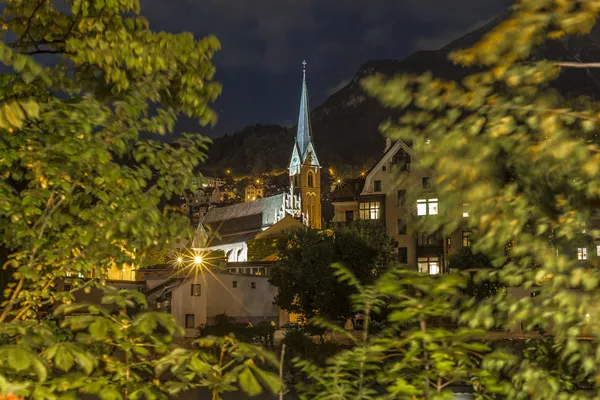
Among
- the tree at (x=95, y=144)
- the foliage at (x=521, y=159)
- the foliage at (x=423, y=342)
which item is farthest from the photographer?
the tree at (x=95, y=144)

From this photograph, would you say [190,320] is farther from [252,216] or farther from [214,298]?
[252,216]

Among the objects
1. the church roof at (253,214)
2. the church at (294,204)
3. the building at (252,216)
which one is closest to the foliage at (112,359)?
the building at (252,216)

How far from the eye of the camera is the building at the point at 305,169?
147 metres

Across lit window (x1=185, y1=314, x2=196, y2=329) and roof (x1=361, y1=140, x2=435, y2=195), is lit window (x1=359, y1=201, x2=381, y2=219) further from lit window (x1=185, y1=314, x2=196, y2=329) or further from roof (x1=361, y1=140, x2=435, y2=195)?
lit window (x1=185, y1=314, x2=196, y2=329)

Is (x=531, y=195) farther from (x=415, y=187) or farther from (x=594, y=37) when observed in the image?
(x=594, y=37)

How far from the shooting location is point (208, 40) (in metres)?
6.69

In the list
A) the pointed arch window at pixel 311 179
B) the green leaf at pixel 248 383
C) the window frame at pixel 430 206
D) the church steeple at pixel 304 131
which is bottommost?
the green leaf at pixel 248 383

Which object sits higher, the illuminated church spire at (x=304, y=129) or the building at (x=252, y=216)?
the illuminated church spire at (x=304, y=129)

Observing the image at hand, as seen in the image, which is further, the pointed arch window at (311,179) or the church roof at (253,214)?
the pointed arch window at (311,179)

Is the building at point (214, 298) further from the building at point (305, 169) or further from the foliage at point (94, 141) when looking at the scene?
the building at point (305, 169)

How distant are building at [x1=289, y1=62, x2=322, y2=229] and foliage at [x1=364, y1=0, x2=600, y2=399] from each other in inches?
5571

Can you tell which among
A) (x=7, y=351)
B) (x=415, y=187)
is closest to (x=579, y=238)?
(x=415, y=187)

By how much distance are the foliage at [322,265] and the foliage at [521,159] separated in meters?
43.0

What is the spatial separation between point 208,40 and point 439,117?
11.1ft
